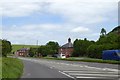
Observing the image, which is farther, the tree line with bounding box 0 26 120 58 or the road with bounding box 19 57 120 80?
the tree line with bounding box 0 26 120 58

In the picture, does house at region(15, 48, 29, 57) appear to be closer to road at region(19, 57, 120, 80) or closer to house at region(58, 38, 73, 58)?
house at region(58, 38, 73, 58)

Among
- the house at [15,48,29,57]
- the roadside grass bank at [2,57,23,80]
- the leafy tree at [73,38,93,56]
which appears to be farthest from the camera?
the house at [15,48,29,57]

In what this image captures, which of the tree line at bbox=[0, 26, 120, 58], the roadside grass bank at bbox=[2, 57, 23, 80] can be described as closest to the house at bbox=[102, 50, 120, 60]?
the tree line at bbox=[0, 26, 120, 58]

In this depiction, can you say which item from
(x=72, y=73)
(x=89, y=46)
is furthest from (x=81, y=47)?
(x=72, y=73)

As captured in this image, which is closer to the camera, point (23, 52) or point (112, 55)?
point (112, 55)

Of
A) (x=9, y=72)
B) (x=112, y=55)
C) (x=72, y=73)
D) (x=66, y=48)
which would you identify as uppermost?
(x=66, y=48)

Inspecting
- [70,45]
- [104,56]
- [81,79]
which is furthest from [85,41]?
[81,79]

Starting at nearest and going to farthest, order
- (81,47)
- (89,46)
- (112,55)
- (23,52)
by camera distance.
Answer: (112,55)
(89,46)
(81,47)
(23,52)

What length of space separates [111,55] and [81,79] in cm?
A: 4848

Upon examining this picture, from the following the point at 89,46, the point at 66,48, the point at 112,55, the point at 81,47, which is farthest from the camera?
the point at 66,48

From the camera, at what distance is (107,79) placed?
18984 mm

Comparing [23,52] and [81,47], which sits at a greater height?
[81,47]

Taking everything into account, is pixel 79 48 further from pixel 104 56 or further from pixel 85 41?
pixel 104 56

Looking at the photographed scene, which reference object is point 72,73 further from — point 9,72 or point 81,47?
point 81,47
